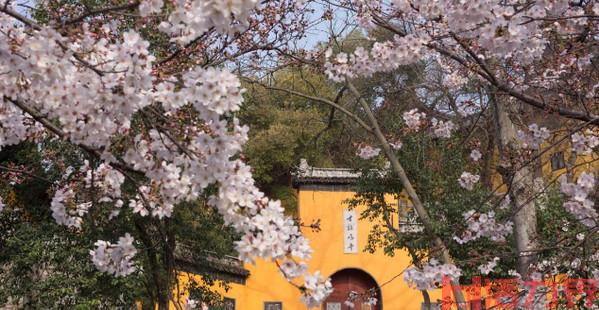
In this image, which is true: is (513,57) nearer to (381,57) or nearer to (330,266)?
(381,57)

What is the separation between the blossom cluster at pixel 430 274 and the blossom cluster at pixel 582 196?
89 cm

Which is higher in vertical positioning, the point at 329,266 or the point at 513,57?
the point at 513,57

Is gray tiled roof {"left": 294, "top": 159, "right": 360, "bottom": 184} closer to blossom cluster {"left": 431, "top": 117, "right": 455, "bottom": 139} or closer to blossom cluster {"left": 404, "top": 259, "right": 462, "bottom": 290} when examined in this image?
blossom cluster {"left": 431, "top": 117, "right": 455, "bottom": 139}

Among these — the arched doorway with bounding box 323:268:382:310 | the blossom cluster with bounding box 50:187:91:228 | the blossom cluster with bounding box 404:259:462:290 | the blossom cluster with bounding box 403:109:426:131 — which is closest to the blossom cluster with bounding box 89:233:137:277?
the blossom cluster with bounding box 50:187:91:228

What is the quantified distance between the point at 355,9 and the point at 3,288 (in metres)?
5.63

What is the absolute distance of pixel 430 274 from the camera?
4246 millimetres

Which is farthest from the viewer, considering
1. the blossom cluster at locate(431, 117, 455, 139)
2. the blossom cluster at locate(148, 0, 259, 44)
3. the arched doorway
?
the arched doorway

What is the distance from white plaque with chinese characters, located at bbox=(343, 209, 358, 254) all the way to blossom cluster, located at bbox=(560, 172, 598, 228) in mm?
10295

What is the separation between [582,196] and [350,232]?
10543 millimetres

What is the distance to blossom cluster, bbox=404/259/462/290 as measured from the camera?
424 centimetres

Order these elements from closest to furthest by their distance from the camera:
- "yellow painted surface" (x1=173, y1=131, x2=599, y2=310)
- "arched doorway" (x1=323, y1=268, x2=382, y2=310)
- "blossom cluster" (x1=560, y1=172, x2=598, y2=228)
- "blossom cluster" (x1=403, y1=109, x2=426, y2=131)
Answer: "blossom cluster" (x1=560, y1=172, x2=598, y2=228) < "blossom cluster" (x1=403, y1=109, x2=426, y2=131) < "yellow painted surface" (x1=173, y1=131, x2=599, y2=310) < "arched doorway" (x1=323, y1=268, x2=382, y2=310)

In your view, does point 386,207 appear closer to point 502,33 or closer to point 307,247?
point 502,33

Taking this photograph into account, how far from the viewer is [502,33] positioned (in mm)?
3131

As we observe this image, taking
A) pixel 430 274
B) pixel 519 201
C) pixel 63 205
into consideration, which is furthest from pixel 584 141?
pixel 63 205
